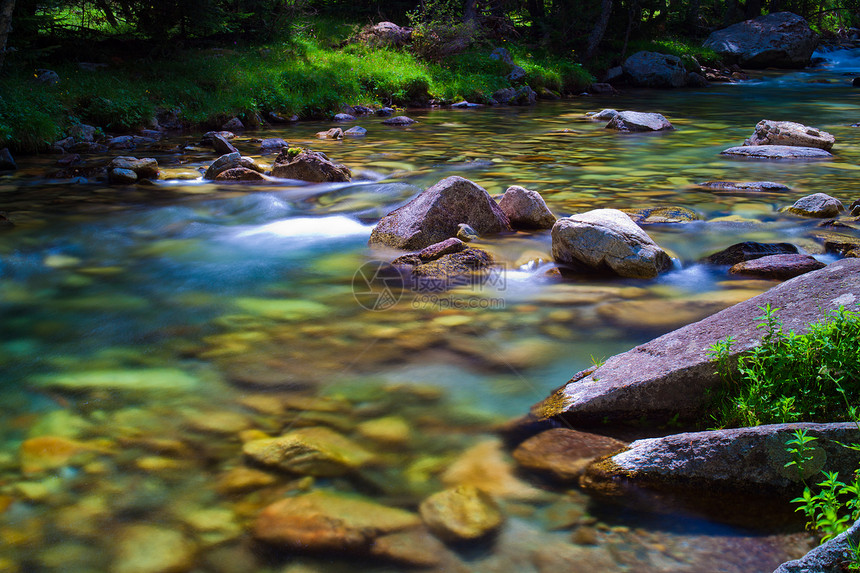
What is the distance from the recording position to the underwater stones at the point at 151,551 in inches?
90.5

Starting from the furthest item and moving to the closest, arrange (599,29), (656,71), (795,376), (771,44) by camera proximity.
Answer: (771,44) < (599,29) < (656,71) < (795,376)

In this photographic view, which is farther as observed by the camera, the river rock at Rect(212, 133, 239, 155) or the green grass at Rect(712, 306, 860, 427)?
the river rock at Rect(212, 133, 239, 155)

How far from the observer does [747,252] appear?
18.4ft

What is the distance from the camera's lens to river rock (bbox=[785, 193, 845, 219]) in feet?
22.7

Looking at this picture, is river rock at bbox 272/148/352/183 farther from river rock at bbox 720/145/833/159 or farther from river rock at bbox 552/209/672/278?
river rock at bbox 720/145/833/159

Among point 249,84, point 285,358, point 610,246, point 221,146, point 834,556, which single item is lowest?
point 285,358

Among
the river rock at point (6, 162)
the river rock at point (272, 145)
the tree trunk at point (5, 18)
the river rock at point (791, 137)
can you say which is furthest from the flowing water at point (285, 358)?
the tree trunk at point (5, 18)

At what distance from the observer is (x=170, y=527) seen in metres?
2.49

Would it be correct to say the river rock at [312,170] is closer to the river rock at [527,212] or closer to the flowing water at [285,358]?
the flowing water at [285,358]

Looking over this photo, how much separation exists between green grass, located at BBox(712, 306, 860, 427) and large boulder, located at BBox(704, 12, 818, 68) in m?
33.3

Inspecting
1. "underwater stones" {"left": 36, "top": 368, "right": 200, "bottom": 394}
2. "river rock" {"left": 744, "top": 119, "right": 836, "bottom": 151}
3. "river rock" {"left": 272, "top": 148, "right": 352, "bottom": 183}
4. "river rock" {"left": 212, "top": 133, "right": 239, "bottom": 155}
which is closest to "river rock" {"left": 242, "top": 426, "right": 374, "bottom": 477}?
"underwater stones" {"left": 36, "top": 368, "right": 200, "bottom": 394}

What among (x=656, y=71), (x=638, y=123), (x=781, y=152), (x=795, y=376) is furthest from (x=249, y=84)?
(x=656, y=71)

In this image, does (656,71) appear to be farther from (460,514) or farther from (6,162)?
(460,514)

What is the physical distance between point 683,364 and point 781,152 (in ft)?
31.6
